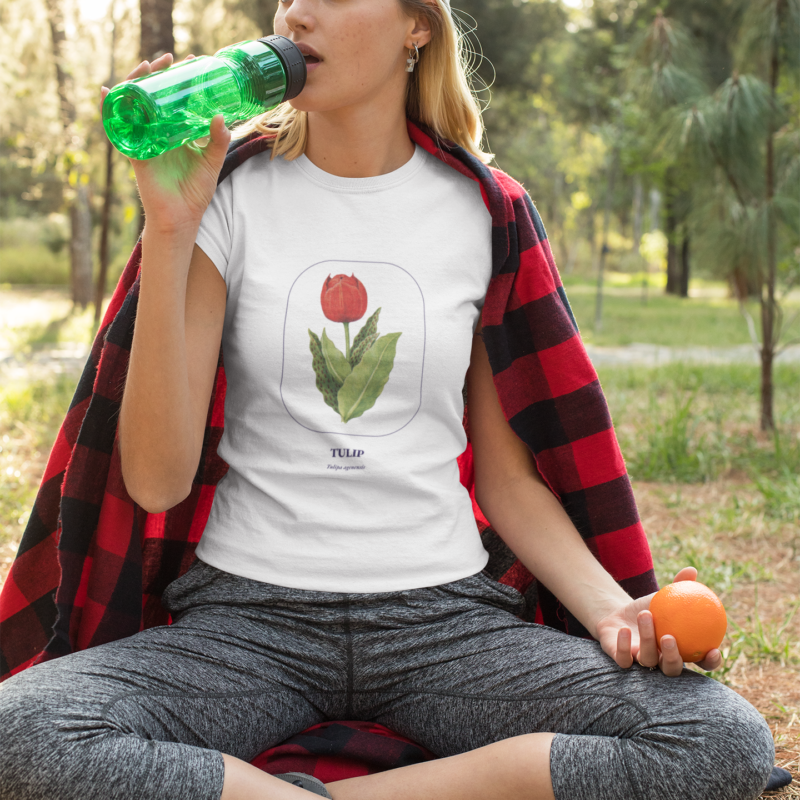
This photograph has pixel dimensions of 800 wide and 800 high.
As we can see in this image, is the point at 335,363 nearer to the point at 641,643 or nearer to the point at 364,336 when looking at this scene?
the point at 364,336

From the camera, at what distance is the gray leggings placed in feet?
4.33

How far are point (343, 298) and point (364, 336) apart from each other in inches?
3.6

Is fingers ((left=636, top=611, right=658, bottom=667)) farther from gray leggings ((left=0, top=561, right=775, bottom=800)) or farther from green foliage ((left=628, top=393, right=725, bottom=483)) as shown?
green foliage ((left=628, top=393, right=725, bottom=483))

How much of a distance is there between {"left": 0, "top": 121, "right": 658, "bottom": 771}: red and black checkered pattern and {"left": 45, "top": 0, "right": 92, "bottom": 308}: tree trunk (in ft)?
18.9

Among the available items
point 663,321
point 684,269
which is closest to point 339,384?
point 663,321

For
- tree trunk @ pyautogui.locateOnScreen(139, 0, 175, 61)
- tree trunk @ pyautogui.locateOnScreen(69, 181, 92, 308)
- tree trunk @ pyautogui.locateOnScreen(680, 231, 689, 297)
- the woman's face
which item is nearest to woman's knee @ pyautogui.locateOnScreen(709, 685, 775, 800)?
the woman's face

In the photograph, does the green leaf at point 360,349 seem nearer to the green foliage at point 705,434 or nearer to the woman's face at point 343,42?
the woman's face at point 343,42

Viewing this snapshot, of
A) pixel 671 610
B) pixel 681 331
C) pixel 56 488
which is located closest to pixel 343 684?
pixel 671 610

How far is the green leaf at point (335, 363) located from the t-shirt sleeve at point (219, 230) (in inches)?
10.0

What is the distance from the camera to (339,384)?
67.9 inches

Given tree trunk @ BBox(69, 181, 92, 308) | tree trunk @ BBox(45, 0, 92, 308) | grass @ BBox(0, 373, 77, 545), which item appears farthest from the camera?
tree trunk @ BBox(69, 181, 92, 308)

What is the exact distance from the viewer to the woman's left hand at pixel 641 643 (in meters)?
1.52

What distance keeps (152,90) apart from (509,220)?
2.77 ft

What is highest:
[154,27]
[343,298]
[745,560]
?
[154,27]
